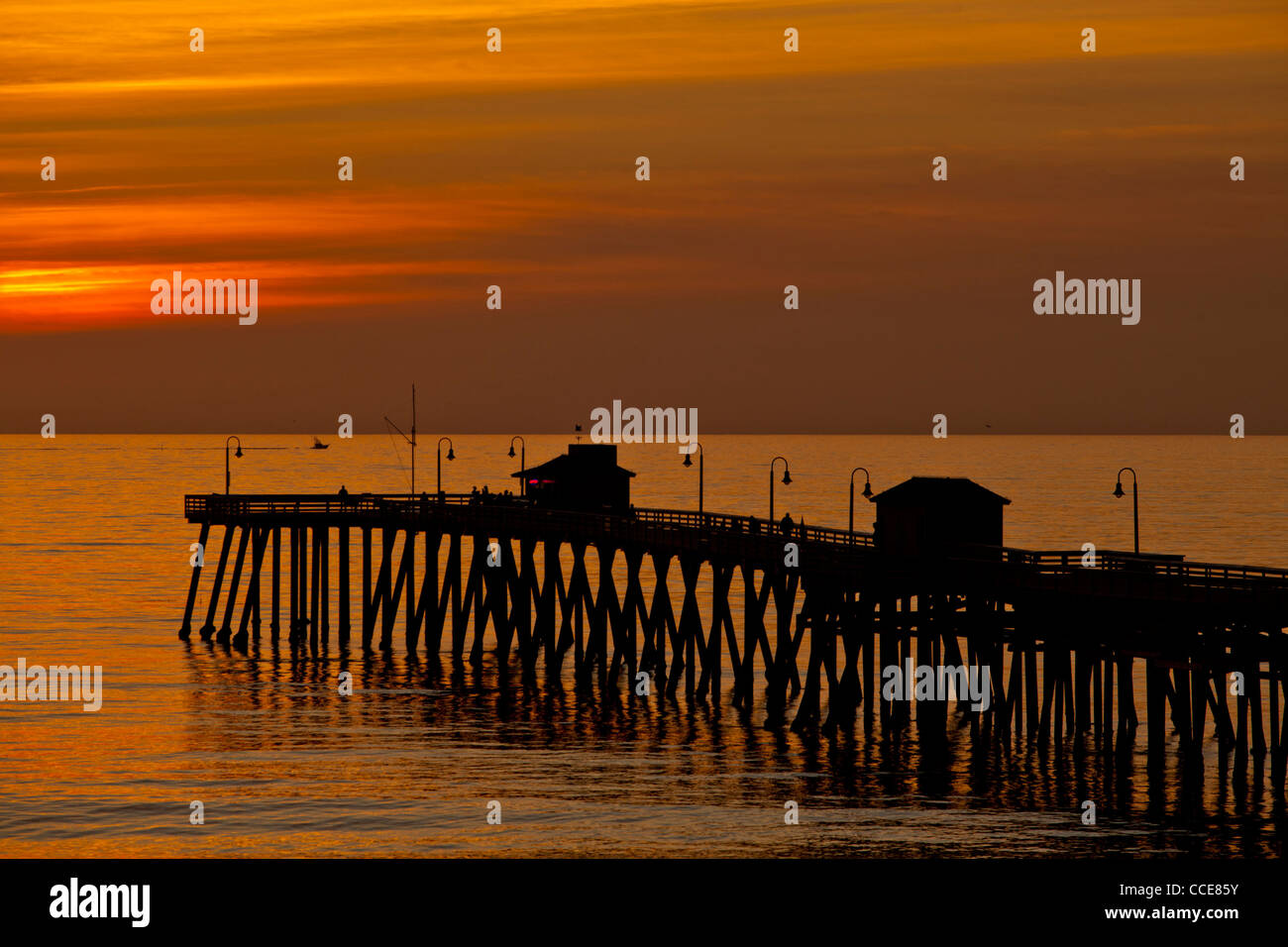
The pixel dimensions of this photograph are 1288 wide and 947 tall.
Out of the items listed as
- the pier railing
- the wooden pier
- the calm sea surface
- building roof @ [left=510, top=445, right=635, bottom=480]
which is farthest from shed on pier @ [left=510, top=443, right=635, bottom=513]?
the calm sea surface

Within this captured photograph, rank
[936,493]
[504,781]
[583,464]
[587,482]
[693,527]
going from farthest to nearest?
[583,464] < [587,482] < [693,527] < [936,493] < [504,781]

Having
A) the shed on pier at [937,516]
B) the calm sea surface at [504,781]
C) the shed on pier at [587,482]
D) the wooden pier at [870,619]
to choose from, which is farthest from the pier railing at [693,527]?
the calm sea surface at [504,781]

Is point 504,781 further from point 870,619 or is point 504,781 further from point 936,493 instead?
point 936,493

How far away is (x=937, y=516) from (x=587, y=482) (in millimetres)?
23049

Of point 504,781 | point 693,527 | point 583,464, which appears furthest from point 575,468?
point 504,781

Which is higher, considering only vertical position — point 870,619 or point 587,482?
point 587,482

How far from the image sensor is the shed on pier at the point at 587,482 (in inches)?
2520

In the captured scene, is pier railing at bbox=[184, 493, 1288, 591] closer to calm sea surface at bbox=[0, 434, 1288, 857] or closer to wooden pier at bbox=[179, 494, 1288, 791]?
wooden pier at bbox=[179, 494, 1288, 791]

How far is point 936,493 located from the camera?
4347 centimetres

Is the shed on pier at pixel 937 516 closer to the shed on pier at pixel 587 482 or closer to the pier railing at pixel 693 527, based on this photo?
the pier railing at pixel 693 527

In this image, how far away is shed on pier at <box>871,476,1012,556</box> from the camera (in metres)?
Answer: 43.5
